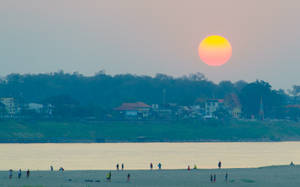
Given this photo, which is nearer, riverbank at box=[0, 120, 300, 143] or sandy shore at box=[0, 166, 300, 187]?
sandy shore at box=[0, 166, 300, 187]

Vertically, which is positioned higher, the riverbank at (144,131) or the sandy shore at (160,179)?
the riverbank at (144,131)

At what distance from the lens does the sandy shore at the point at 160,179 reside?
56219mm

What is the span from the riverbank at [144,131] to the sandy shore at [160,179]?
9371cm

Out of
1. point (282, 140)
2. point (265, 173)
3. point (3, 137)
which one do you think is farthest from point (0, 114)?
point (265, 173)

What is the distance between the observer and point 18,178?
60.3 m

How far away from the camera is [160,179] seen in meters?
60.8

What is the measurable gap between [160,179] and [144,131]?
116 meters

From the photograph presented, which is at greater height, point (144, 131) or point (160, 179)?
point (144, 131)

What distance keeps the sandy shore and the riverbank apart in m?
93.7

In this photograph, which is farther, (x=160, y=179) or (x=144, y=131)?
(x=144, y=131)

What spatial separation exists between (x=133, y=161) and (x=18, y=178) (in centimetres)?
3179

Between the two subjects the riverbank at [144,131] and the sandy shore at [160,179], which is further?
the riverbank at [144,131]

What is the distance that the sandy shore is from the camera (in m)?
56.2

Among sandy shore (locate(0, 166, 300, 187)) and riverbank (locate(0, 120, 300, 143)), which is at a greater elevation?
riverbank (locate(0, 120, 300, 143))
